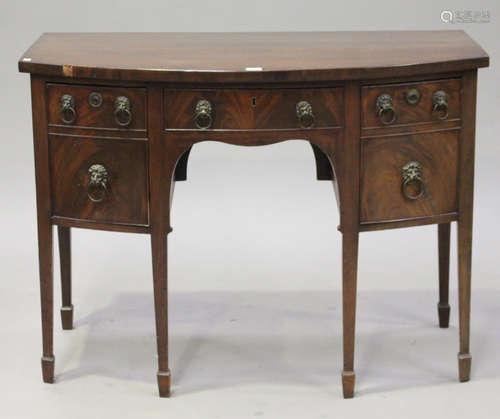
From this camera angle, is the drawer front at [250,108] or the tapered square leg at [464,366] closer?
the drawer front at [250,108]

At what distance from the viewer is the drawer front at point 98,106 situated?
4.07 metres

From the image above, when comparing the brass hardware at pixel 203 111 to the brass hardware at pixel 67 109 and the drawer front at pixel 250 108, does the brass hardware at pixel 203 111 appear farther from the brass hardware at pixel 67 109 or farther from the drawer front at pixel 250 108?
the brass hardware at pixel 67 109

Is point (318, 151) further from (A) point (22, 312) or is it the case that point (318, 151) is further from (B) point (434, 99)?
(A) point (22, 312)

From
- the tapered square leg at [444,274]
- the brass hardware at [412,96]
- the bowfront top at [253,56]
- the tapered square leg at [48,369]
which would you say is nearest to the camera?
the bowfront top at [253,56]

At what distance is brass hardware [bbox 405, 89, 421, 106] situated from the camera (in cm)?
411

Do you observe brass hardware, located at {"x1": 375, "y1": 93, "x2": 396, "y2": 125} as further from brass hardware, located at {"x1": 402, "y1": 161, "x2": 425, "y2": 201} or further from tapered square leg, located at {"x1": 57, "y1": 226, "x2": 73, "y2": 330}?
tapered square leg, located at {"x1": 57, "y1": 226, "x2": 73, "y2": 330}

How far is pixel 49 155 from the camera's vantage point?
4.20 metres

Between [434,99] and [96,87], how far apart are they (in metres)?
1.04

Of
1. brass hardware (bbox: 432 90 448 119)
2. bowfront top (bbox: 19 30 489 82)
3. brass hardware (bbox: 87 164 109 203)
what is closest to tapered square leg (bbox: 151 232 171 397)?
brass hardware (bbox: 87 164 109 203)

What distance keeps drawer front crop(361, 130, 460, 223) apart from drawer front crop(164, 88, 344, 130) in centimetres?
18

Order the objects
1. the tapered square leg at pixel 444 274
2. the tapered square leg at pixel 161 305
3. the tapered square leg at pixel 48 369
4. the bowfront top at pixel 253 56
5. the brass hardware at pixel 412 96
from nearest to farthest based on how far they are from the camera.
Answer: the bowfront top at pixel 253 56 < the brass hardware at pixel 412 96 < the tapered square leg at pixel 161 305 < the tapered square leg at pixel 48 369 < the tapered square leg at pixel 444 274

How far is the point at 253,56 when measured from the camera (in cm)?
419

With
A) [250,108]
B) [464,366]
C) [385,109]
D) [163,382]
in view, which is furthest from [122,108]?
[464,366]

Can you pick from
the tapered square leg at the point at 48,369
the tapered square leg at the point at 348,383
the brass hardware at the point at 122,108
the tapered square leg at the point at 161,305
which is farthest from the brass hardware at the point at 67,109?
the tapered square leg at the point at 348,383
